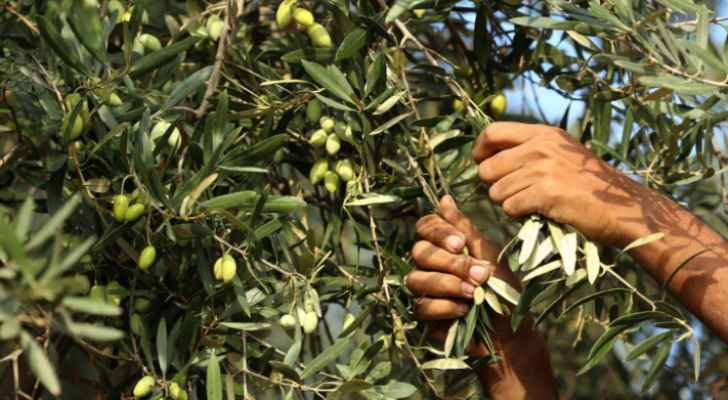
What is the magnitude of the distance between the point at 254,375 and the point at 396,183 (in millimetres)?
389

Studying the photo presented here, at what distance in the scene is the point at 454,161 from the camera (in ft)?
5.43

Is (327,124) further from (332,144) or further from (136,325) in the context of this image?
(136,325)

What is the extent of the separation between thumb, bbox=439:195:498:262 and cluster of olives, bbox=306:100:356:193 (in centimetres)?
14

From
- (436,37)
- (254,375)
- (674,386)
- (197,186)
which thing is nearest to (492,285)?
(254,375)

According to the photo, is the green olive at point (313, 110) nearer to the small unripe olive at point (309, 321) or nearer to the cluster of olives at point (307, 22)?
the cluster of olives at point (307, 22)

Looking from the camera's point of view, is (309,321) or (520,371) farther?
(520,371)

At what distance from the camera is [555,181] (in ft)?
4.85

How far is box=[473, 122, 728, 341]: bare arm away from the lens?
147 cm

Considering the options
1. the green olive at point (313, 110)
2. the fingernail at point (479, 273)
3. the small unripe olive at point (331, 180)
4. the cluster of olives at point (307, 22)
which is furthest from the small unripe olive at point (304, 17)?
the fingernail at point (479, 273)

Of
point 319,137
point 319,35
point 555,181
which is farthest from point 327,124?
point 555,181

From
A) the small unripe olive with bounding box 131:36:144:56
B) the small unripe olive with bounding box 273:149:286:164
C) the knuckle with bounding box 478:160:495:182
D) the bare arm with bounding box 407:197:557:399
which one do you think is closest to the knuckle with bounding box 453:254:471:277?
the bare arm with bounding box 407:197:557:399

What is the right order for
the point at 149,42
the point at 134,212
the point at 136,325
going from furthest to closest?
the point at 149,42 < the point at 136,325 < the point at 134,212

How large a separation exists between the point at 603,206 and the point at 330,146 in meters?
0.40

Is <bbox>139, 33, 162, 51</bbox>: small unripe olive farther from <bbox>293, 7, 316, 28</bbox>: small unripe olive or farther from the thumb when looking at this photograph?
the thumb
